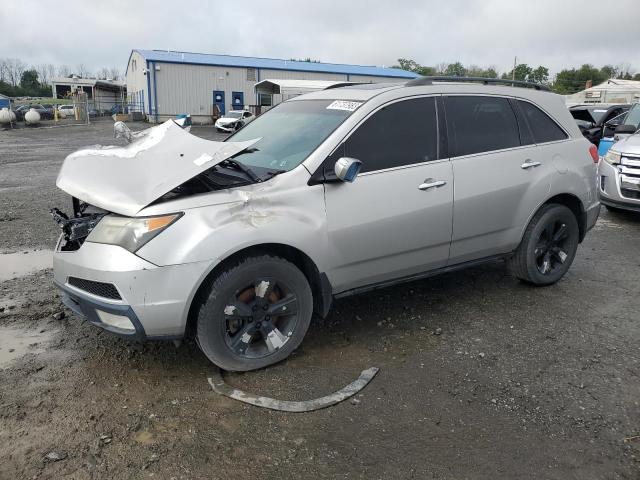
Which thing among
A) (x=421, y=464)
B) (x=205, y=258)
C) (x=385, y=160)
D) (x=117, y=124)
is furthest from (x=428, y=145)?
(x=117, y=124)

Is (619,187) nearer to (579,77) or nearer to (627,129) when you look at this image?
(627,129)

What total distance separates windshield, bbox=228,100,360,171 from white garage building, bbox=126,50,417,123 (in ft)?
104

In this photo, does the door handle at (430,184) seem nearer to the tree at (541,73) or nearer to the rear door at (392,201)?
the rear door at (392,201)

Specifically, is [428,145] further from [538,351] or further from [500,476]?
[500,476]

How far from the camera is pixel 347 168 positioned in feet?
10.7

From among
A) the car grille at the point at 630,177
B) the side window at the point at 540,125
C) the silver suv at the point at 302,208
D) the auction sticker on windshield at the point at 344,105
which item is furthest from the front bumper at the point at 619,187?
the auction sticker on windshield at the point at 344,105

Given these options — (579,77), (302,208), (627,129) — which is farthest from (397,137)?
(579,77)

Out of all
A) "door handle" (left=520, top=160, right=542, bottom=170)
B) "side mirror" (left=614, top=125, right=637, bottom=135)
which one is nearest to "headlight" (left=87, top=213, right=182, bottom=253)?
"door handle" (left=520, top=160, right=542, bottom=170)

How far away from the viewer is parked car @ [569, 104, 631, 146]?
458 inches

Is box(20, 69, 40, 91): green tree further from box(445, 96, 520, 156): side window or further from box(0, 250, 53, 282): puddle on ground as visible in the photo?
box(445, 96, 520, 156): side window

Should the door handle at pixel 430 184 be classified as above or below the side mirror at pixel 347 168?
below

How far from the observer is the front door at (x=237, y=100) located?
41.1 metres

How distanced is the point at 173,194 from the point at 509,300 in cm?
320

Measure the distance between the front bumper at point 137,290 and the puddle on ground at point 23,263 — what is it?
259 centimetres
